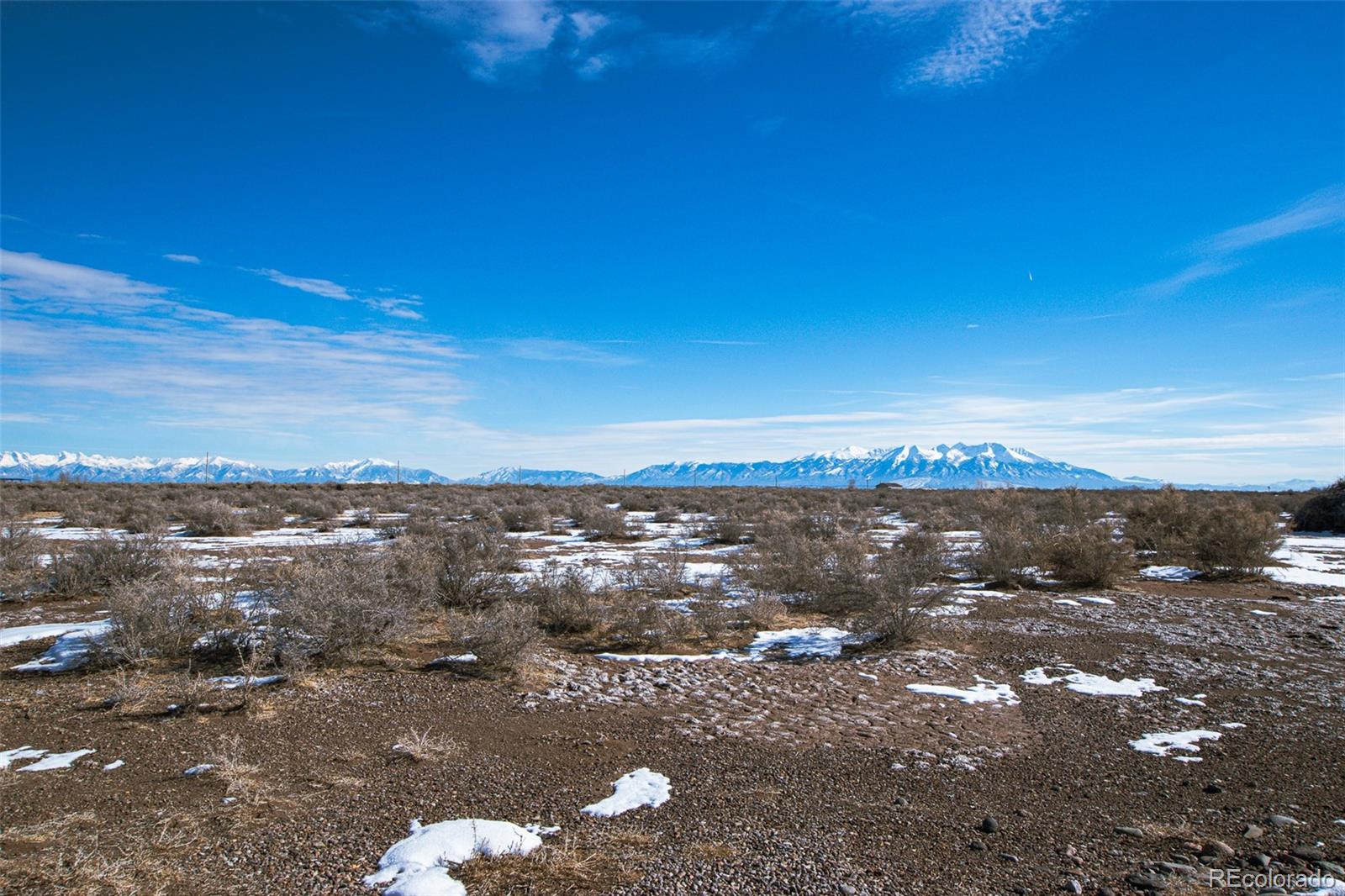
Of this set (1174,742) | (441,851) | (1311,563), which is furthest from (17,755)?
(1311,563)

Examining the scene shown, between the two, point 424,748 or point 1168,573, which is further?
point 1168,573

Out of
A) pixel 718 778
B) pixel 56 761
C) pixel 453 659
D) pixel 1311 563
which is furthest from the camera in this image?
pixel 1311 563

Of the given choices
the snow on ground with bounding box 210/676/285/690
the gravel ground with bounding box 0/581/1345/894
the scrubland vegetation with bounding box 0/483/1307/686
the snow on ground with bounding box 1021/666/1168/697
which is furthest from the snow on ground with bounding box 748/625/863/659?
the snow on ground with bounding box 210/676/285/690

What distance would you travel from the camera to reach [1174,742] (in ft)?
19.1

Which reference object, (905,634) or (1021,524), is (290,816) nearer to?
(905,634)

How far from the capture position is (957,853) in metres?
4.05

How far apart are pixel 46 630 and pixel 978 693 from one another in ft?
35.8

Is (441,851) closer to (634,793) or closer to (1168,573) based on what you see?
(634,793)

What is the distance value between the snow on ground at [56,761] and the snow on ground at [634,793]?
3846mm

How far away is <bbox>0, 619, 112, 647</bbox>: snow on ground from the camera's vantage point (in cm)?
835

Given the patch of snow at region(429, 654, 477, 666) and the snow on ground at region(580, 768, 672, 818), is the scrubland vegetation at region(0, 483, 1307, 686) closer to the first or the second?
the patch of snow at region(429, 654, 477, 666)

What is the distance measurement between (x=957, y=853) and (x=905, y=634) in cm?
509

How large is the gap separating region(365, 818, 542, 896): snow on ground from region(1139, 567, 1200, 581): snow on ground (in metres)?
15.0

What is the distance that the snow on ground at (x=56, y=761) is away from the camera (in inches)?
199
